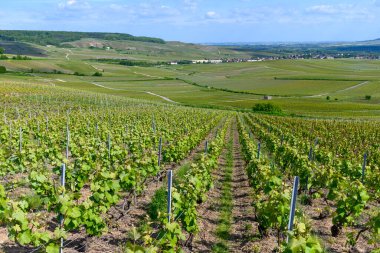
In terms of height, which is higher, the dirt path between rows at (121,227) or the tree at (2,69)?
the tree at (2,69)

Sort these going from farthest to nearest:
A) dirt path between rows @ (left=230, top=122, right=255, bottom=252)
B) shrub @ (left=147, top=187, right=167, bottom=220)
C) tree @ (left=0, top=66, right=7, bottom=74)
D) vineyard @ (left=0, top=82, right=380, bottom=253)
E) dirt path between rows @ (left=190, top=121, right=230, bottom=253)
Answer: tree @ (left=0, top=66, right=7, bottom=74), shrub @ (left=147, top=187, right=167, bottom=220), dirt path between rows @ (left=230, top=122, right=255, bottom=252), dirt path between rows @ (left=190, top=121, right=230, bottom=253), vineyard @ (left=0, top=82, right=380, bottom=253)

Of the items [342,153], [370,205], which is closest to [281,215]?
[370,205]

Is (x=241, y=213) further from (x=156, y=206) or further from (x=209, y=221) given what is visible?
(x=156, y=206)

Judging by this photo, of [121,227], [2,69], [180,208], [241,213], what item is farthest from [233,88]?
[180,208]

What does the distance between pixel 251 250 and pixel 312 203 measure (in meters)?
4.42

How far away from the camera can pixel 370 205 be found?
39.2ft

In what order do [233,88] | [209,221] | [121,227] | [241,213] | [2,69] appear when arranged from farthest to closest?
[233,88], [2,69], [241,213], [209,221], [121,227]

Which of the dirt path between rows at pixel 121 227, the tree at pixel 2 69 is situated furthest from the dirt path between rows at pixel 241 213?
the tree at pixel 2 69

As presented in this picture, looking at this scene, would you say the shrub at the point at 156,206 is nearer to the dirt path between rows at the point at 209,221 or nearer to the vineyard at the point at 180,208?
the vineyard at the point at 180,208

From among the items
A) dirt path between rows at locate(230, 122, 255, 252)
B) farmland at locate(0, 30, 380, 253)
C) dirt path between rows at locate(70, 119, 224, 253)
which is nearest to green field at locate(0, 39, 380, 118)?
farmland at locate(0, 30, 380, 253)

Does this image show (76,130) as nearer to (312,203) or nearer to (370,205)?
(312,203)

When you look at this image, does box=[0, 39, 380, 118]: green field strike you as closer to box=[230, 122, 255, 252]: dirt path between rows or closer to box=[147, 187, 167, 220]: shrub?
box=[230, 122, 255, 252]: dirt path between rows

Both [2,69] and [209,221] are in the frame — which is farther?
[2,69]

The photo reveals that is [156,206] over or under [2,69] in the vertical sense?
under
